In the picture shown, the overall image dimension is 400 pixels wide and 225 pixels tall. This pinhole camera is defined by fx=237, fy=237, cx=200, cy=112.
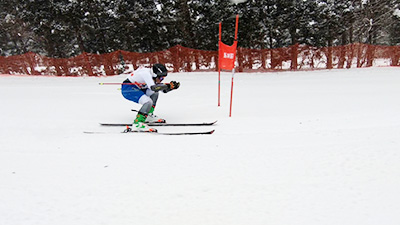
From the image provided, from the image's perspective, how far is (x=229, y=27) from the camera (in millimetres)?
17281

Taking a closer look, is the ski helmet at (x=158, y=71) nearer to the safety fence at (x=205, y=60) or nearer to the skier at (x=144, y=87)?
the skier at (x=144, y=87)

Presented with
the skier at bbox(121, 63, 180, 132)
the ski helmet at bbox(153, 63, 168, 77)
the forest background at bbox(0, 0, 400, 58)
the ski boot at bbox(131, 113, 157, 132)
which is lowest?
the ski boot at bbox(131, 113, 157, 132)

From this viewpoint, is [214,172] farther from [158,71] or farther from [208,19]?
[208,19]

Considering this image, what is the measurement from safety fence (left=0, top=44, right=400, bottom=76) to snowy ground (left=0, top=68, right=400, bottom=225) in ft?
34.7

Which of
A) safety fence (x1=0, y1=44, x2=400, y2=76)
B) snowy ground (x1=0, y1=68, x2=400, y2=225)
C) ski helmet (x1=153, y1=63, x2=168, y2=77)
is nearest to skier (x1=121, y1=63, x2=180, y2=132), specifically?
ski helmet (x1=153, y1=63, x2=168, y2=77)

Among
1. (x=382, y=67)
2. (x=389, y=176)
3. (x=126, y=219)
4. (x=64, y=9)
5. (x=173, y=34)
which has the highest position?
(x=64, y=9)

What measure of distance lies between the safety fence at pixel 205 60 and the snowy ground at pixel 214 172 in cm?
1057

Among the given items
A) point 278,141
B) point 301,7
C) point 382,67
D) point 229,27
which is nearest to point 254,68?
point 229,27

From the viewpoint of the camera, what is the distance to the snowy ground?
2109mm

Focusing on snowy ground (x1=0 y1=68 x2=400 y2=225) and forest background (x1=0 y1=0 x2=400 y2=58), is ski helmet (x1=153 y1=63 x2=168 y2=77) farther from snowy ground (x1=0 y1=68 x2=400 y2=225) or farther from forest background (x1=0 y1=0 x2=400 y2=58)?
forest background (x1=0 y1=0 x2=400 y2=58)

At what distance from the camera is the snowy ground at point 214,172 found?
211cm

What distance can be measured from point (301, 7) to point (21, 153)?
1962cm

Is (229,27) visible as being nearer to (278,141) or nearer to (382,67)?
(382,67)

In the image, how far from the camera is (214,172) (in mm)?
2865
